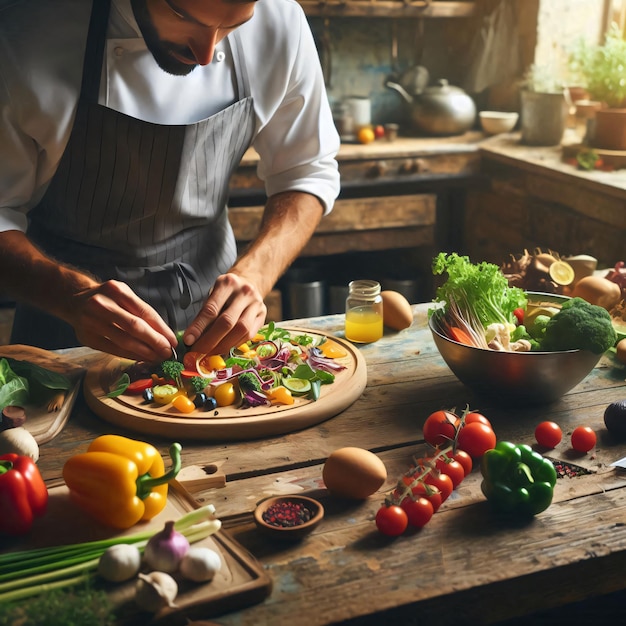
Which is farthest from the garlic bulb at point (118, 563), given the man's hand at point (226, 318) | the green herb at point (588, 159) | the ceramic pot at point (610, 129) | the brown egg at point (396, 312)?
the ceramic pot at point (610, 129)

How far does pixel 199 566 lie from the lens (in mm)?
1086

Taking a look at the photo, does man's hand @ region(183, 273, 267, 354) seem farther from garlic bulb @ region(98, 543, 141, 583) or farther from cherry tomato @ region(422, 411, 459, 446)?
garlic bulb @ region(98, 543, 141, 583)

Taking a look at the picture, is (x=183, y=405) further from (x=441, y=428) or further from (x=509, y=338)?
(x=509, y=338)

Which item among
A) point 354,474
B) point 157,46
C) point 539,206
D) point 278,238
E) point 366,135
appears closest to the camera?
point 354,474

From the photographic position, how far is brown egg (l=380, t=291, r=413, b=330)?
2.10 meters

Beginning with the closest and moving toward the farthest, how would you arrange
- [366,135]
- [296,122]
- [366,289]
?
[366,289]
[296,122]
[366,135]

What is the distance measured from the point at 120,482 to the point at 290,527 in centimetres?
26

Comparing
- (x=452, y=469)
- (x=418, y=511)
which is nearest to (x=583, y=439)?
(x=452, y=469)

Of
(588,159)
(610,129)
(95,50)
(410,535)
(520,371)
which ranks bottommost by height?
(410,535)

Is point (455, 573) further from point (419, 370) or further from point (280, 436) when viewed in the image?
point (419, 370)

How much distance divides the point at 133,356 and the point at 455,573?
841mm

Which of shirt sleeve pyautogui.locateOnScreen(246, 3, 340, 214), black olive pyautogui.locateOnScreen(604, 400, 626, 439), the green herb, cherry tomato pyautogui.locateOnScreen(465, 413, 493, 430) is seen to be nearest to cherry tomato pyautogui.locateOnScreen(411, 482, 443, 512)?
cherry tomato pyautogui.locateOnScreen(465, 413, 493, 430)

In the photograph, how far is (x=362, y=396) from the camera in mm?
1743

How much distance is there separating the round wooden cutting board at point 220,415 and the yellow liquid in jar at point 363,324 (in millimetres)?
309
